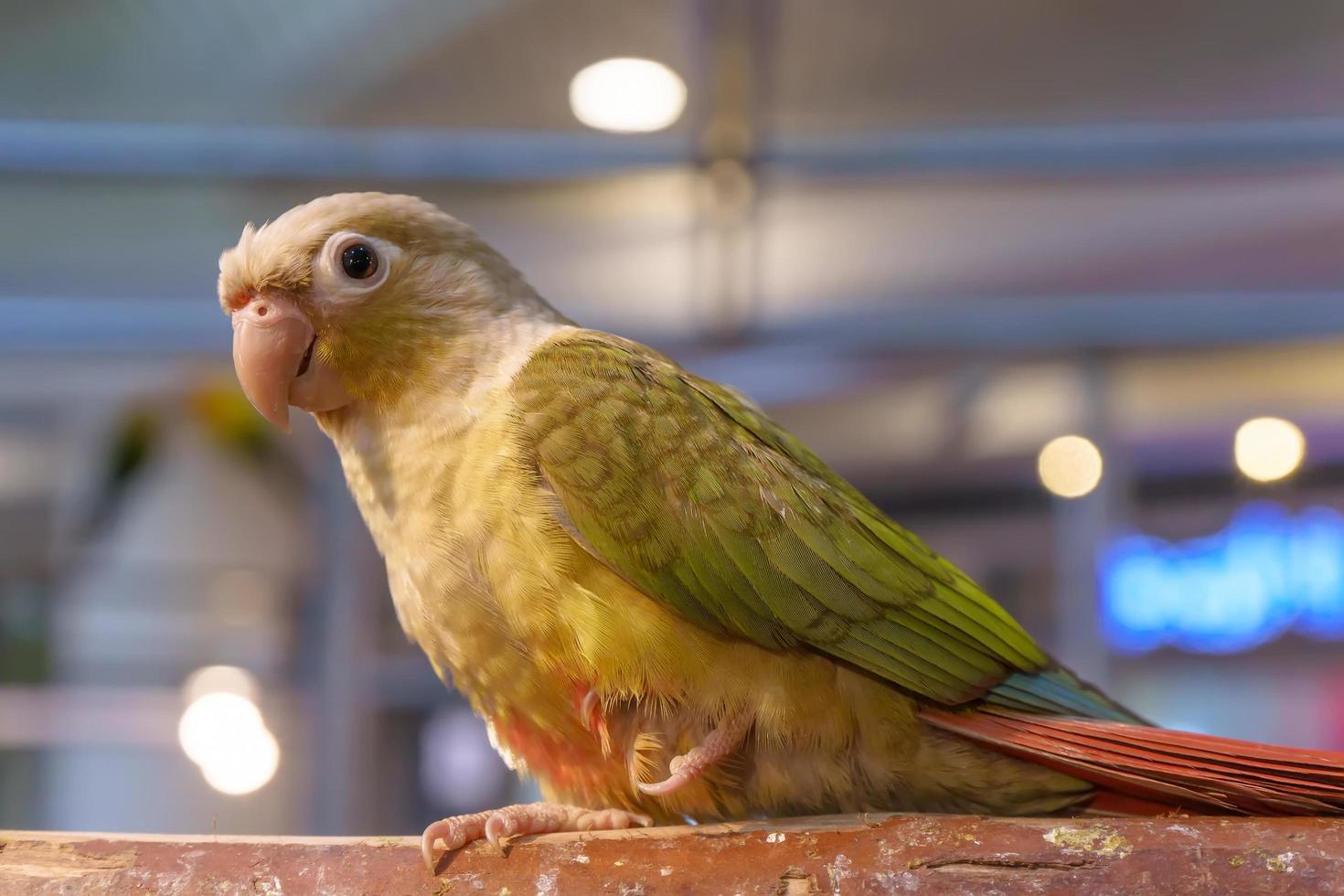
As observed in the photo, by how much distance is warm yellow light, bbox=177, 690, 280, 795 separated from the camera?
4449mm

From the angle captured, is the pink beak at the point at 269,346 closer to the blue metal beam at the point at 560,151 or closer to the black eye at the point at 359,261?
the black eye at the point at 359,261

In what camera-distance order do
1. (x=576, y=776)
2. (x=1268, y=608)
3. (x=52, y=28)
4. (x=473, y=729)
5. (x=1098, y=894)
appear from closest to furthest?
(x=1098, y=894), (x=576, y=776), (x=52, y=28), (x=1268, y=608), (x=473, y=729)

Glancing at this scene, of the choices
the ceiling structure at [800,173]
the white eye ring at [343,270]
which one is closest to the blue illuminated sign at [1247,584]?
the ceiling structure at [800,173]

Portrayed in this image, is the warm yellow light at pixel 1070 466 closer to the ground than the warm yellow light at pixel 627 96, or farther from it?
closer to the ground

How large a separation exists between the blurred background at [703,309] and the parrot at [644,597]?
233 cm

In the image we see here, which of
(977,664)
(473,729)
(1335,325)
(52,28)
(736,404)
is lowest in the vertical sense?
(473,729)

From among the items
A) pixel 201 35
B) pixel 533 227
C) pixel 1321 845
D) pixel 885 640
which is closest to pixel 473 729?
pixel 533 227

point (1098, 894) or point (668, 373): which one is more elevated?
point (668, 373)

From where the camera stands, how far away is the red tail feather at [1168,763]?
144 centimetres

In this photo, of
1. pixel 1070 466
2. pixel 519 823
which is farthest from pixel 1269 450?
pixel 519 823

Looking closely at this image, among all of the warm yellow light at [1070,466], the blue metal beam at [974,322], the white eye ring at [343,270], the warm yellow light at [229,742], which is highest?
the blue metal beam at [974,322]

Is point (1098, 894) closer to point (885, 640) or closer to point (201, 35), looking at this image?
point (885, 640)

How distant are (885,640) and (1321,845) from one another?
2.01ft

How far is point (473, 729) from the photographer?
16.5 ft
